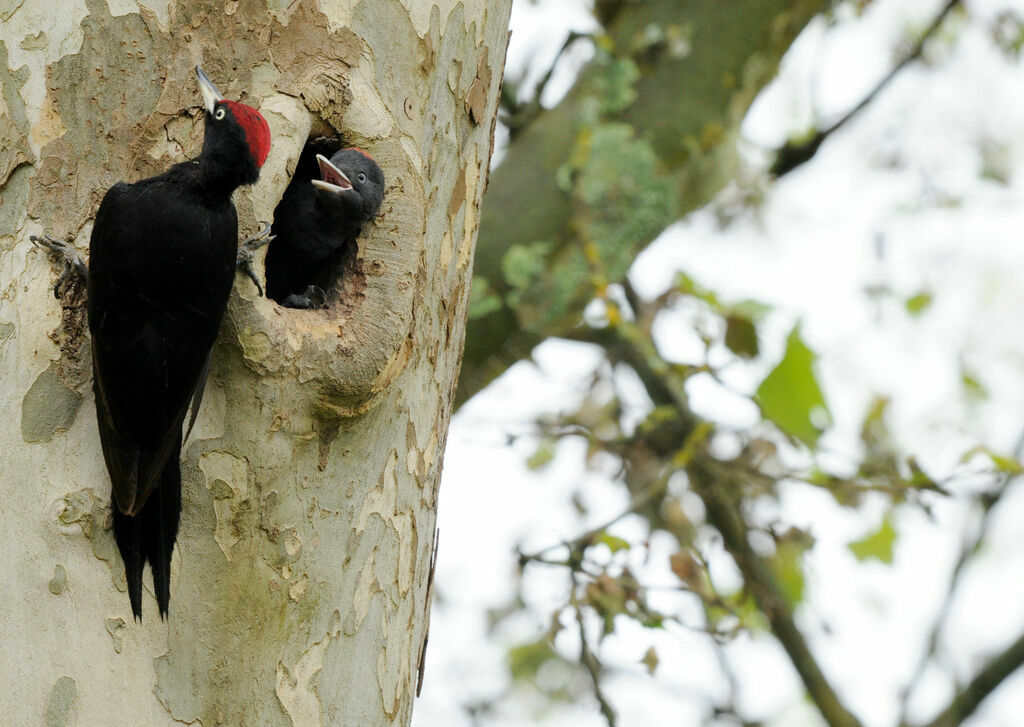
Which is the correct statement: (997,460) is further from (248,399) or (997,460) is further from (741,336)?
(248,399)

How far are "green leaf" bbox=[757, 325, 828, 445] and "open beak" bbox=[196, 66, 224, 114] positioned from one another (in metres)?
1.63

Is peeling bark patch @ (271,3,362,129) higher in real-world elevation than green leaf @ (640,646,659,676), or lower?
higher

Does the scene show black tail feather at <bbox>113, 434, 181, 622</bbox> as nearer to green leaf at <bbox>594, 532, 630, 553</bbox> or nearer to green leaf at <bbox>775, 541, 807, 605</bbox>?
green leaf at <bbox>594, 532, 630, 553</bbox>

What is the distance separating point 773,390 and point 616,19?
1.86m

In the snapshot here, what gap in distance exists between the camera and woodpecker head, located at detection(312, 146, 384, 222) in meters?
2.02

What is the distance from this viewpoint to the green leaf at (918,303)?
4.30 m

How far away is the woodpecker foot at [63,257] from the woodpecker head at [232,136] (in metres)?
0.27

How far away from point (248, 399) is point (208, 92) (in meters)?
0.57

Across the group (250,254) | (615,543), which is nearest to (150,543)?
(250,254)

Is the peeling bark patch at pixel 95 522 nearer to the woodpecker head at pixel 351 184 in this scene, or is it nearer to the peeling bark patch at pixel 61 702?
the peeling bark patch at pixel 61 702

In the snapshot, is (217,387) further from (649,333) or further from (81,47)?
(649,333)

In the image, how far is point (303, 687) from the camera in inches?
68.1

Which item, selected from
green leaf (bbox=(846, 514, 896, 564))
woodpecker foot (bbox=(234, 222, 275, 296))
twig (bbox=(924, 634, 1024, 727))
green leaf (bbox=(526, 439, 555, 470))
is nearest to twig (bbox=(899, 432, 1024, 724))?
twig (bbox=(924, 634, 1024, 727))

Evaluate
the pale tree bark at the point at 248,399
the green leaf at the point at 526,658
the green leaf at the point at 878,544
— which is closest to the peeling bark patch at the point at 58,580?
the pale tree bark at the point at 248,399
